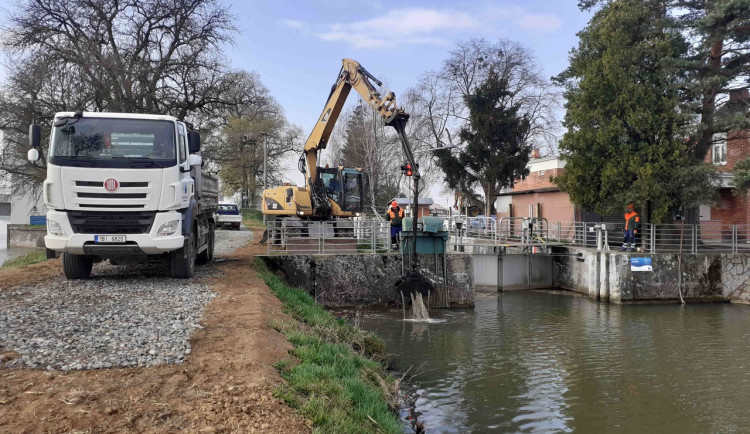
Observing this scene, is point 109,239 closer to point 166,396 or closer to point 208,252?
point 208,252

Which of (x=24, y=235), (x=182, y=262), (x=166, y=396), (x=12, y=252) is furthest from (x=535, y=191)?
(x=24, y=235)

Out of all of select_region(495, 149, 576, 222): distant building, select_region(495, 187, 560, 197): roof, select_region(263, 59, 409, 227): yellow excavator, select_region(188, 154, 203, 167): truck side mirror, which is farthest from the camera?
select_region(495, 187, 560, 197): roof

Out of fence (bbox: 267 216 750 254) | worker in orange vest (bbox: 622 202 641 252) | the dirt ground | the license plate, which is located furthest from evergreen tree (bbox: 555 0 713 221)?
the dirt ground

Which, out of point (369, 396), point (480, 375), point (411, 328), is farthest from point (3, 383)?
point (411, 328)

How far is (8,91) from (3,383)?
76.9ft

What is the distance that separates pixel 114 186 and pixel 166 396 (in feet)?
19.4

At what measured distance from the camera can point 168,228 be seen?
31.6 ft

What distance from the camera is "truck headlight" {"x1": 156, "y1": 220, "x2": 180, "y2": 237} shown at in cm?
958

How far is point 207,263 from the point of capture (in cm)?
1462

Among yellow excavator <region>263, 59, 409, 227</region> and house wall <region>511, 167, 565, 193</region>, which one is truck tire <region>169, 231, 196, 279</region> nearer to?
yellow excavator <region>263, 59, 409, 227</region>

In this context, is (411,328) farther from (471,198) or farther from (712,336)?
(471,198)

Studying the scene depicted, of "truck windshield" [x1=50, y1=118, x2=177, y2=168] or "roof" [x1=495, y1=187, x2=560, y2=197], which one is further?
"roof" [x1=495, y1=187, x2=560, y2=197]

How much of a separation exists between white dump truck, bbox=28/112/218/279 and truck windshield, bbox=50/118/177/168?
2 cm

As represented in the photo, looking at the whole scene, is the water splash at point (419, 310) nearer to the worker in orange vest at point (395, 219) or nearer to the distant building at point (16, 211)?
the worker in orange vest at point (395, 219)
